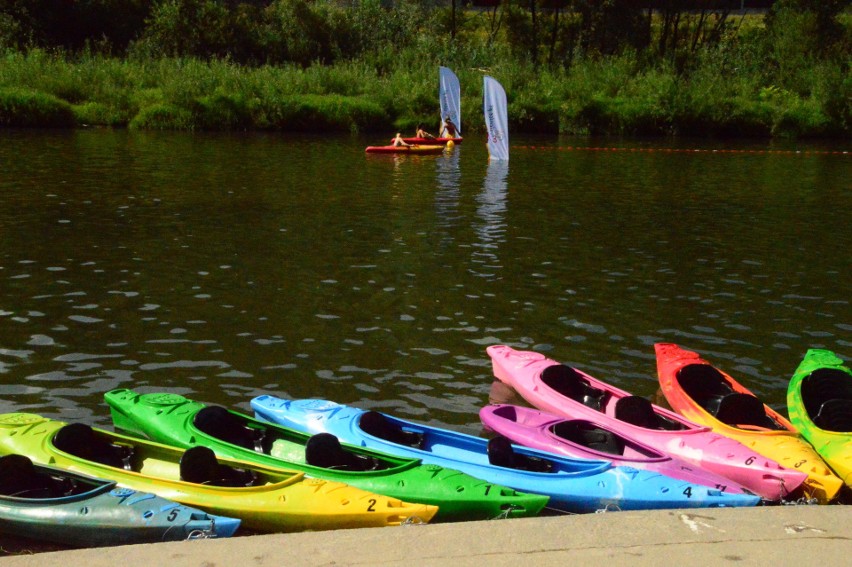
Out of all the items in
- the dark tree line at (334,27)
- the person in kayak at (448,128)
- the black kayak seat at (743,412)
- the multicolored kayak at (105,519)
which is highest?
the dark tree line at (334,27)

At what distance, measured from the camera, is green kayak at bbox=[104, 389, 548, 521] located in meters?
7.50

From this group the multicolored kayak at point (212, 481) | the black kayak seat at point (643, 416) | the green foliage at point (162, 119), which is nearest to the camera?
the multicolored kayak at point (212, 481)

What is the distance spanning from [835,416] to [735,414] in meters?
0.94

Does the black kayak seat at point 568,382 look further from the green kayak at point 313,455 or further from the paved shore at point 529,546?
the paved shore at point 529,546

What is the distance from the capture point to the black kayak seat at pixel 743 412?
938cm

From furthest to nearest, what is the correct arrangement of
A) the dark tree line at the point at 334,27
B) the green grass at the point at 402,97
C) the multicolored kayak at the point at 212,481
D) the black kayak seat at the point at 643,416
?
Answer: the dark tree line at the point at 334,27
the green grass at the point at 402,97
the black kayak seat at the point at 643,416
the multicolored kayak at the point at 212,481

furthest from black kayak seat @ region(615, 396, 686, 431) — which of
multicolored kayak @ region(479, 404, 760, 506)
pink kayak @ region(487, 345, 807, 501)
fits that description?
multicolored kayak @ region(479, 404, 760, 506)

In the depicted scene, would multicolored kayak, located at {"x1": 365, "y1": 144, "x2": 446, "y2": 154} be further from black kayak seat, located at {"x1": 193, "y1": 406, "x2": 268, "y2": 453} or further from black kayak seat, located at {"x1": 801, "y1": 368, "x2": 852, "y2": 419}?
black kayak seat, located at {"x1": 193, "y1": 406, "x2": 268, "y2": 453}

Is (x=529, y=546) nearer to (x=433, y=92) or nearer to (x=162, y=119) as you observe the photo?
(x=162, y=119)

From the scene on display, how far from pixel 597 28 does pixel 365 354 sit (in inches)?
1982

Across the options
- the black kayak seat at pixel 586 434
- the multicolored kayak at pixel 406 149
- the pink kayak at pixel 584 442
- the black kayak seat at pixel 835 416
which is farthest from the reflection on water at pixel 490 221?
the black kayak seat at pixel 835 416

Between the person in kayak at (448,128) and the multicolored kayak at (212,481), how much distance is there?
1206 inches

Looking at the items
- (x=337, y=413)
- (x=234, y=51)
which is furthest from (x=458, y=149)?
(x=337, y=413)

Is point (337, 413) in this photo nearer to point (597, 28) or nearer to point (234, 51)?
point (234, 51)
